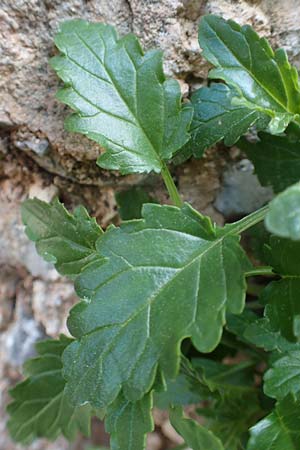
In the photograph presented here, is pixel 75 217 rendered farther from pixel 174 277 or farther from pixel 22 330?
pixel 22 330

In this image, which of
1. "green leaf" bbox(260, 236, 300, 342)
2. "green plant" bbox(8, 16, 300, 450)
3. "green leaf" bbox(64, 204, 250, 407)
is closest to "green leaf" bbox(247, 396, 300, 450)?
"green plant" bbox(8, 16, 300, 450)

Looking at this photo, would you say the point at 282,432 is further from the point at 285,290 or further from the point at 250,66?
the point at 250,66

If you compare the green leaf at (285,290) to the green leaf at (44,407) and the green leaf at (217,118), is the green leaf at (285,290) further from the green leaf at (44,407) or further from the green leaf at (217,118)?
the green leaf at (44,407)

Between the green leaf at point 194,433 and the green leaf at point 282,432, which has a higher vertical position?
the green leaf at point 194,433

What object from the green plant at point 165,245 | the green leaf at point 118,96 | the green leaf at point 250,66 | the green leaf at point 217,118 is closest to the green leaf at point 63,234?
the green plant at point 165,245

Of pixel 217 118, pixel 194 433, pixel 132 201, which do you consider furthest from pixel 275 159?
pixel 194 433

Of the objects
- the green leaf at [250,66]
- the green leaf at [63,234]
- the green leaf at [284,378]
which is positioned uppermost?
the green leaf at [250,66]

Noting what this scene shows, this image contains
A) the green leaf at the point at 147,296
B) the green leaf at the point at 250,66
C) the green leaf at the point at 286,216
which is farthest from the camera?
the green leaf at the point at 250,66

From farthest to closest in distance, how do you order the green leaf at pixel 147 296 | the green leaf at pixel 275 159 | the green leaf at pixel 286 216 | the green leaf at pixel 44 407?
the green leaf at pixel 44 407, the green leaf at pixel 275 159, the green leaf at pixel 147 296, the green leaf at pixel 286 216
